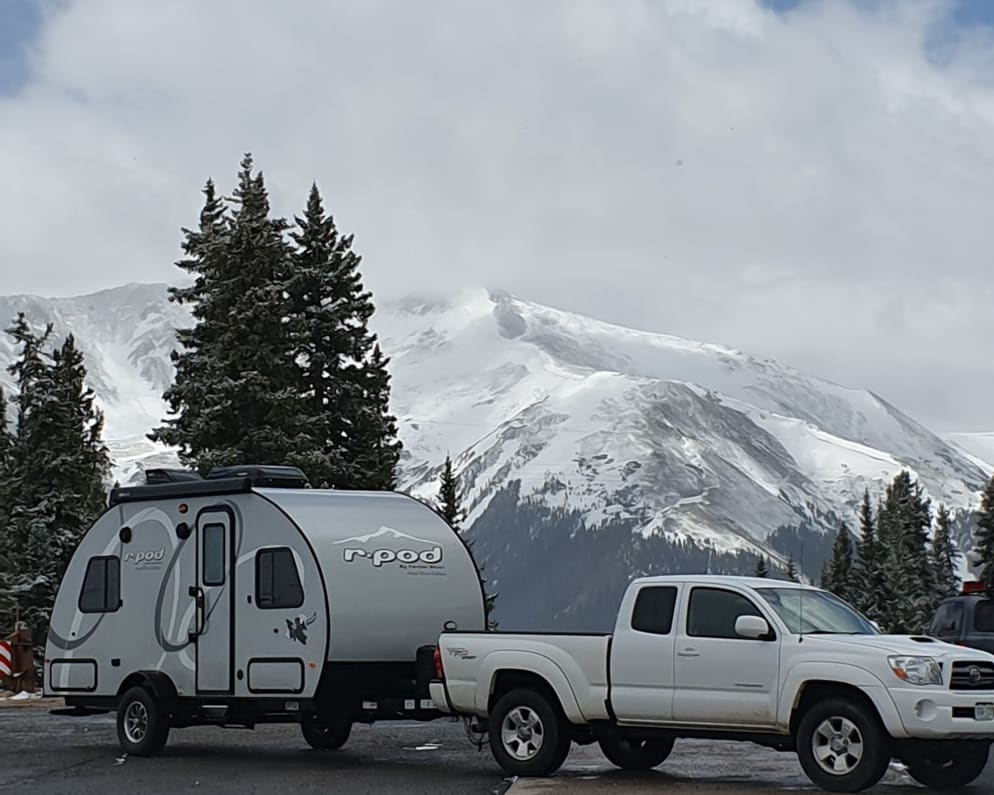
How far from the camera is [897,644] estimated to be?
14.5 m

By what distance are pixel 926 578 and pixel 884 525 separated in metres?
9.16

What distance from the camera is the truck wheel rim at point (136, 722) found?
1891cm

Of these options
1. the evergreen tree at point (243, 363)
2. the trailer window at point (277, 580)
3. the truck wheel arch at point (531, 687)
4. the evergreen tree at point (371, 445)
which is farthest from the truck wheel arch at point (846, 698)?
the evergreen tree at point (371, 445)

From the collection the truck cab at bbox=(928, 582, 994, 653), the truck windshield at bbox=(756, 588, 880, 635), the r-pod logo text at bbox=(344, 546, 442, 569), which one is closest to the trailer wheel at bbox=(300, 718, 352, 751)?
the r-pod logo text at bbox=(344, 546, 442, 569)

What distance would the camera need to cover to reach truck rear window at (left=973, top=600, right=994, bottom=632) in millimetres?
24469

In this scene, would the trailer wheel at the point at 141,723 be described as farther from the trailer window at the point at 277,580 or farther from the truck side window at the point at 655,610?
the truck side window at the point at 655,610

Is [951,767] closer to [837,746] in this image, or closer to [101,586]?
[837,746]

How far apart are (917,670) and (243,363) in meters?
25.2

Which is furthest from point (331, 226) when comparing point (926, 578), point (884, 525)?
point (884, 525)

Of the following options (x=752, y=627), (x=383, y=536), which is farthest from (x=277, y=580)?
(x=752, y=627)

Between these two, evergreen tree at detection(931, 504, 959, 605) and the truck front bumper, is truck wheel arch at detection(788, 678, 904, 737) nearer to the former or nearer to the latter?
the truck front bumper

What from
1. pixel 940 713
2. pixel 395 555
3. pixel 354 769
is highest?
pixel 395 555

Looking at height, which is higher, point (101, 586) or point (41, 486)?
point (41, 486)

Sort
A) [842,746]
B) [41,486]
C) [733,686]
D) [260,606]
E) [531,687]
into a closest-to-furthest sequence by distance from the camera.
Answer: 1. [842,746]
2. [733,686]
3. [531,687]
4. [260,606]
5. [41,486]
